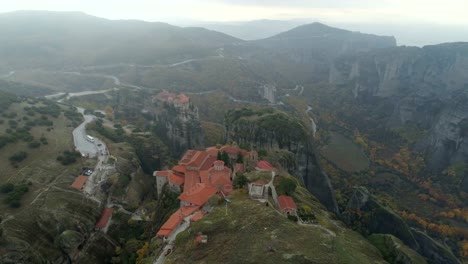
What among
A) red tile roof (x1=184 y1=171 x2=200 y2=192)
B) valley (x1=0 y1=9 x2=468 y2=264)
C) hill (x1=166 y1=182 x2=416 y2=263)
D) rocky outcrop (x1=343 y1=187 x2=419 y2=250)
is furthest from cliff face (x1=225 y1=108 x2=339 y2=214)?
hill (x1=166 y1=182 x2=416 y2=263)

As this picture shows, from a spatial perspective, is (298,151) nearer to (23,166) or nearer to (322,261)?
(322,261)

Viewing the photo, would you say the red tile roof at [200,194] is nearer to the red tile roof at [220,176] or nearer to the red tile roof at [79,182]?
the red tile roof at [220,176]

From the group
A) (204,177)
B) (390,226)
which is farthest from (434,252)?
(204,177)

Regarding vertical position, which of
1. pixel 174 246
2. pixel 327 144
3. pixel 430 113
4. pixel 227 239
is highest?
pixel 227 239

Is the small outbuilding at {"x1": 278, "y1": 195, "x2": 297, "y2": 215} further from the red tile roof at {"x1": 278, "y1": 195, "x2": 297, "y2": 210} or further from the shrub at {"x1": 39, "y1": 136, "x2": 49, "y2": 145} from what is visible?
the shrub at {"x1": 39, "y1": 136, "x2": 49, "y2": 145}

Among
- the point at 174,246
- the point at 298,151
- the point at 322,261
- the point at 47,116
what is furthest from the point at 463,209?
the point at 47,116

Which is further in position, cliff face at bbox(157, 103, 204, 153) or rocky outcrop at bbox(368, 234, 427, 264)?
cliff face at bbox(157, 103, 204, 153)

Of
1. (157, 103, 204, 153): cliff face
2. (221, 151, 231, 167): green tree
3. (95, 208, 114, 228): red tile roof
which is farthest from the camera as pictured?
(157, 103, 204, 153): cliff face
